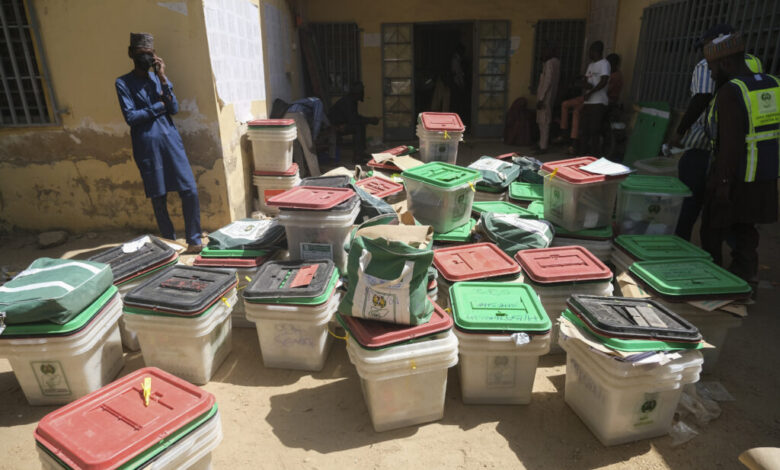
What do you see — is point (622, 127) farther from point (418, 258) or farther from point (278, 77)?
point (418, 258)

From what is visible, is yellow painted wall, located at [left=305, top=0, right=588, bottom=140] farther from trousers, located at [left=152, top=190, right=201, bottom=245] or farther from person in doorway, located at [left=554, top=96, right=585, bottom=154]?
trousers, located at [left=152, top=190, right=201, bottom=245]

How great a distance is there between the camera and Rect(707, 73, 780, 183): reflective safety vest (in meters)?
3.51

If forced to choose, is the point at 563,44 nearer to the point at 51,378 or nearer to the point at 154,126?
the point at 154,126

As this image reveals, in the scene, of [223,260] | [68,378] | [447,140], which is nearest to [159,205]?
[223,260]

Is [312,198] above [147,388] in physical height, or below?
above

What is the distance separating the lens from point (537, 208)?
190 inches

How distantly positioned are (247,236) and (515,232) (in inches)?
89.7

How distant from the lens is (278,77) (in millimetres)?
8109

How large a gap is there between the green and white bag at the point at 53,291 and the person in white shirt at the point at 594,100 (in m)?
8.01

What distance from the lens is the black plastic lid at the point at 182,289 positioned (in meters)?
2.98

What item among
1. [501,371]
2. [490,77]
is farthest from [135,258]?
[490,77]

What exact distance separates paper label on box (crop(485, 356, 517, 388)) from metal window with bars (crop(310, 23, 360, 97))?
886 centimetres

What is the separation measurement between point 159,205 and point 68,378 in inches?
97.3

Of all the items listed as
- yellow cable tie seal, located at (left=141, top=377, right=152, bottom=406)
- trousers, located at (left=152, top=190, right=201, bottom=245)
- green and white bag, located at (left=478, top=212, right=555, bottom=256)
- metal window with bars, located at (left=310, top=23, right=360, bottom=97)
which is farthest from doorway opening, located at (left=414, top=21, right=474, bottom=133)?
yellow cable tie seal, located at (left=141, top=377, right=152, bottom=406)
